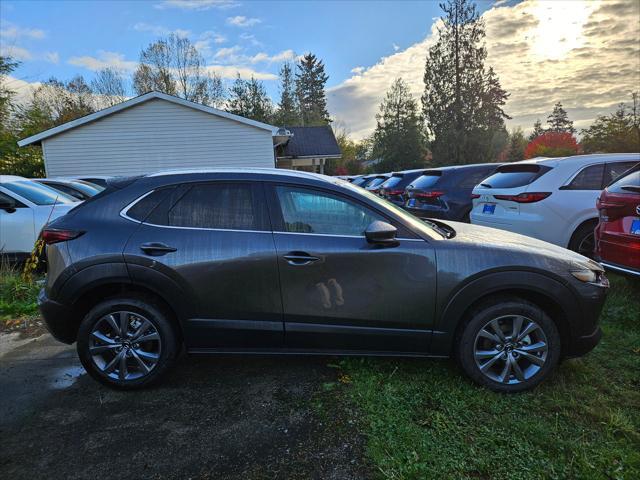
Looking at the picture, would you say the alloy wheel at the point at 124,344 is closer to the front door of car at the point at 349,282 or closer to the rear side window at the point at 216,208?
the rear side window at the point at 216,208

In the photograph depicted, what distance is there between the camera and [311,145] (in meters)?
27.6

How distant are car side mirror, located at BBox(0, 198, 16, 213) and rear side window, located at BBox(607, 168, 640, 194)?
28.5 feet

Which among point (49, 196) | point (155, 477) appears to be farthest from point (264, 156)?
point (155, 477)

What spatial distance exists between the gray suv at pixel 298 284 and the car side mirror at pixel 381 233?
10 mm

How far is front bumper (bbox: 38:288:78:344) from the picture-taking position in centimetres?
304

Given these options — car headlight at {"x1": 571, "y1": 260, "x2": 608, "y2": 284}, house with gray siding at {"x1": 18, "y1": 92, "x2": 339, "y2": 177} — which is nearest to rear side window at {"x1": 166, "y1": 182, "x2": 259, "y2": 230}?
car headlight at {"x1": 571, "y1": 260, "x2": 608, "y2": 284}

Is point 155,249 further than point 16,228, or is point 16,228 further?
point 16,228

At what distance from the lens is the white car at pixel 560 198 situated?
17.4 ft

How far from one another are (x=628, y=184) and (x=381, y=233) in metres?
3.17

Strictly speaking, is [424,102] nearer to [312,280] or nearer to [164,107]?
[164,107]

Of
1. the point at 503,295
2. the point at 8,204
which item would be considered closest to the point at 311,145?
the point at 8,204

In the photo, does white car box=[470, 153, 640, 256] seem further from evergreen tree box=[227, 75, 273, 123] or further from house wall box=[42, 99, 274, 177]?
evergreen tree box=[227, 75, 273, 123]

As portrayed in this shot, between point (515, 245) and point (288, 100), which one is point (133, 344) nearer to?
point (515, 245)

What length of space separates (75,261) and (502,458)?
10.3ft
